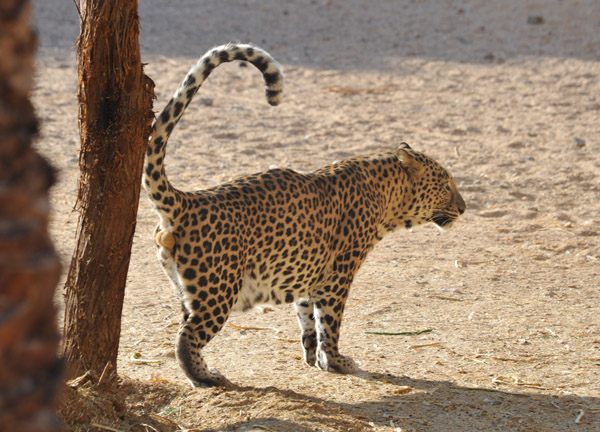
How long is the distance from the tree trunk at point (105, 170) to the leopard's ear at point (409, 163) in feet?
7.32

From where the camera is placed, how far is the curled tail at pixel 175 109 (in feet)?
12.7

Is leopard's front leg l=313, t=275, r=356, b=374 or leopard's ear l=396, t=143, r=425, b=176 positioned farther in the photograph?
leopard's ear l=396, t=143, r=425, b=176

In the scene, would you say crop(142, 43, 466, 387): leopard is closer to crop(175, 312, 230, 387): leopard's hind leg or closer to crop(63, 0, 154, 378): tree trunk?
crop(175, 312, 230, 387): leopard's hind leg

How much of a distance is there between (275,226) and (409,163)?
52.1 inches

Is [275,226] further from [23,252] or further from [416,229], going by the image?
Result: [23,252]

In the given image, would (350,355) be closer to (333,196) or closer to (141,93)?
(333,196)

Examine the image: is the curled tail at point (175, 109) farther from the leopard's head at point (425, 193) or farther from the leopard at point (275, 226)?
the leopard's head at point (425, 193)

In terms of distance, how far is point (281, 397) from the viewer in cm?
413

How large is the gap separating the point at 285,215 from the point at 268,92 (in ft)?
2.55

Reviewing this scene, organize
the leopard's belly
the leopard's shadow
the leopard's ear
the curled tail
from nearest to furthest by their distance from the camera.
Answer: the curled tail → the leopard's shadow → the leopard's belly → the leopard's ear

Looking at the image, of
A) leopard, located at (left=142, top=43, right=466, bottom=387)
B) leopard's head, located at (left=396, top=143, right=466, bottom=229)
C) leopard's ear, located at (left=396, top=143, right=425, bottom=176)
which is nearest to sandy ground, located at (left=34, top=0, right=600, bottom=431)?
leopard, located at (left=142, top=43, right=466, bottom=387)

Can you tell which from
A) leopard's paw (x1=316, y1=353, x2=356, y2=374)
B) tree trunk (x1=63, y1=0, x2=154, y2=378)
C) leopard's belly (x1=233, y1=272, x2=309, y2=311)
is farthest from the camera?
leopard's paw (x1=316, y1=353, x2=356, y2=374)

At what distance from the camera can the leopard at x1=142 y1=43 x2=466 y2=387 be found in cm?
412

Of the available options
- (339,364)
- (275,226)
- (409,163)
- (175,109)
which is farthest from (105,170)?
(409,163)
